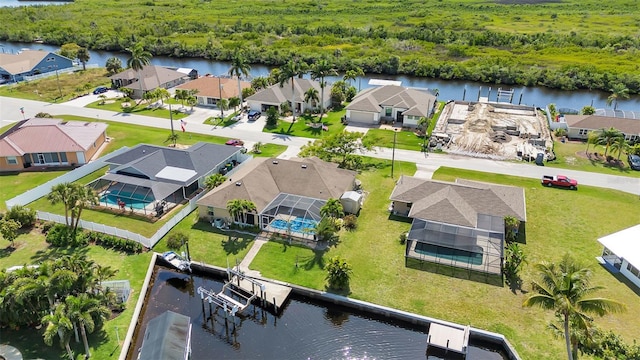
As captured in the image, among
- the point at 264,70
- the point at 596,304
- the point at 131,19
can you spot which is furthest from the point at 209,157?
the point at 131,19

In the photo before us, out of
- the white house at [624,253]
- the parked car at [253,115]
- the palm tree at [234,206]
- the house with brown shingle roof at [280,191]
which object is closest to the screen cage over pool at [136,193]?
the house with brown shingle roof at [280,191]

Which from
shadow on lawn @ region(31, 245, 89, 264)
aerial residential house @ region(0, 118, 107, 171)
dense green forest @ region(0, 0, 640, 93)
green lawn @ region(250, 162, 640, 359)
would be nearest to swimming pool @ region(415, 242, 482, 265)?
green lawn @ region(250, 162, 640, 359)

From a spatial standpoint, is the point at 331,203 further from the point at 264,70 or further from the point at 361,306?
the point at 264,70

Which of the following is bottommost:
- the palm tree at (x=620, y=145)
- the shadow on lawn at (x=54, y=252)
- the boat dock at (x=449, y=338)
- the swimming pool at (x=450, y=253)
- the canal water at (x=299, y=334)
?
the canal water at (x=299, y=334)

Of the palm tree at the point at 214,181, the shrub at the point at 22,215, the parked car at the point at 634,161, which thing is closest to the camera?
the shrub at the point at 22,215

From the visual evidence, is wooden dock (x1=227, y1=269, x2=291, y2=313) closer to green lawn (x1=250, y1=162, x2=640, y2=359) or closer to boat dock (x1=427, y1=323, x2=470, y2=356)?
green lawn (x1=250, y1=162, x2=640, y2=359)

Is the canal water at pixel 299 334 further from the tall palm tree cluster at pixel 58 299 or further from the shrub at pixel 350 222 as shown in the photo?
the shrub at pixel 350 222
